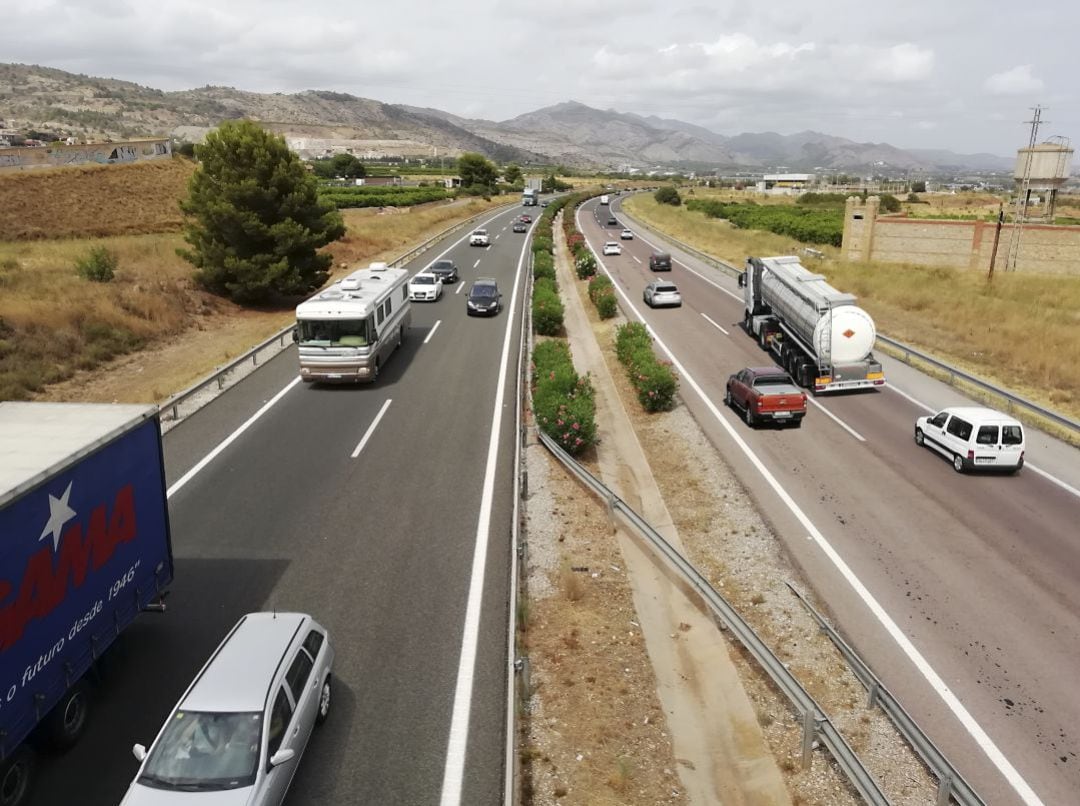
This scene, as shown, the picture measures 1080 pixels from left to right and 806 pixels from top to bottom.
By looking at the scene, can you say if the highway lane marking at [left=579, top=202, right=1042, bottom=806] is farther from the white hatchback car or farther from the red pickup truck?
the white hatchback car

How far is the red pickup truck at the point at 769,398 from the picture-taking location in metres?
21.6

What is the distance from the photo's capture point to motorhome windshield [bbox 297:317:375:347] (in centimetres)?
2266

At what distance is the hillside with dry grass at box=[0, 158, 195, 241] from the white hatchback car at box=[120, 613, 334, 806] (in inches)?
1929

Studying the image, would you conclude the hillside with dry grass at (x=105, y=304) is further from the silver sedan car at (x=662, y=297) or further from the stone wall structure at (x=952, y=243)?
the stone wall structure at (x=952, y=243)

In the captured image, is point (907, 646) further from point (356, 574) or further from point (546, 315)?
point (546, 315)

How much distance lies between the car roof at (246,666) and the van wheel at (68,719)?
1736mm

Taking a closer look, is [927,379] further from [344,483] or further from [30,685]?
[30,685]

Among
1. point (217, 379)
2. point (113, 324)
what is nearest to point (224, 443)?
point (217, 379)

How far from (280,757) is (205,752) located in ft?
2.51

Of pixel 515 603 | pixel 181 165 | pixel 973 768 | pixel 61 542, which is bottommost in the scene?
pixel 973 768

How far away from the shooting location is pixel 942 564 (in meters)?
14.5

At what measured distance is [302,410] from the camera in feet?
70.1

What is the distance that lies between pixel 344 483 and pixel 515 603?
271 inches

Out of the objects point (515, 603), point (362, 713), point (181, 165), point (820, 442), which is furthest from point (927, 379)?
point (181, 165)
